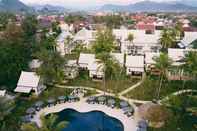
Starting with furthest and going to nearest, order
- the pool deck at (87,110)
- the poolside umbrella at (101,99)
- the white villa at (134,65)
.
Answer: the white villa at (134,65) → the poolside umbrella at (101,99) → the pool deck at (87,110)

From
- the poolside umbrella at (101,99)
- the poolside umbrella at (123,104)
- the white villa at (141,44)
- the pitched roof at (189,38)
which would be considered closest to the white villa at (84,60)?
the poolside umbrella at (101,99)

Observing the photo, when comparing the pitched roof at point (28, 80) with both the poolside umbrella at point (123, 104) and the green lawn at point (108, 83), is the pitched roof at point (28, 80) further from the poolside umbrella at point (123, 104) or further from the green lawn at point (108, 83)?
the poolside umbrella at point (123, 104)

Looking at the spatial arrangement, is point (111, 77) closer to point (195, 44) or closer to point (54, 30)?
point (195, 44)

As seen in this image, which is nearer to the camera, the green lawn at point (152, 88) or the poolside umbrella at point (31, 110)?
the poolside umbrella at point (31, 110)

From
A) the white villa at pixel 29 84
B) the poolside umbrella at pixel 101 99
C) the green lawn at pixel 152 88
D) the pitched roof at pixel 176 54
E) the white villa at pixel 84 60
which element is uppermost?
the pitched roof at pixel 176 54

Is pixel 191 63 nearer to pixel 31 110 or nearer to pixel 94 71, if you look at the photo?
pixel 94 71

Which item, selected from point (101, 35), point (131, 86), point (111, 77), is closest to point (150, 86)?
point (131, 86)

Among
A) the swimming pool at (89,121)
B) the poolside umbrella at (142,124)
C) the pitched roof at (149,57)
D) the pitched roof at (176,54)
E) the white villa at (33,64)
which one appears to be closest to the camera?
the poolside umbrella at (142,124)

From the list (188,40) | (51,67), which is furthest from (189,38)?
(51,67)
